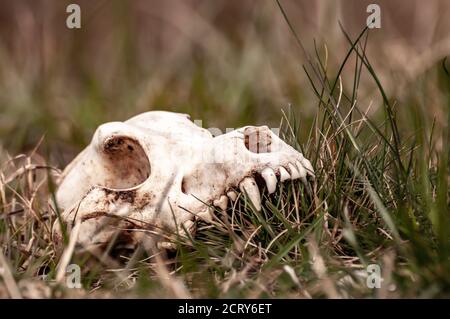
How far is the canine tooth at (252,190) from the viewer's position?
8.11 ft

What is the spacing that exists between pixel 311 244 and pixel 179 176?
0.50 m

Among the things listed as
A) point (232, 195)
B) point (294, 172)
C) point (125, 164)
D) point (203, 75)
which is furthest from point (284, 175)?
point (203, 75)

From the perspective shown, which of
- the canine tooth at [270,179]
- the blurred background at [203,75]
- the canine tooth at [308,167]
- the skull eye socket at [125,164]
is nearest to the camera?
the canine tooth at [270,179]

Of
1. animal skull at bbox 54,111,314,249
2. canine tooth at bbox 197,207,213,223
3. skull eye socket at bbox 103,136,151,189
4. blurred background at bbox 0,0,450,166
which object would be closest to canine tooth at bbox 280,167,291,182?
animal skull at bbox 54,111,314,249

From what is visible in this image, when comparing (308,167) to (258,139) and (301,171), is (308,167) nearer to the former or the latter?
(301,171)

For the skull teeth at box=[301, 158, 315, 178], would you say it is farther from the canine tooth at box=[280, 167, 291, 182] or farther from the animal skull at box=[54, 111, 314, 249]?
the canine tooth at box=[280, 167, 291, 182]

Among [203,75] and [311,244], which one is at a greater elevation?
[203,75]

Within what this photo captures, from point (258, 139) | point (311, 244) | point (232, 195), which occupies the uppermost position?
point (258, 139)

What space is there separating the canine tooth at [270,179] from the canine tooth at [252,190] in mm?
40

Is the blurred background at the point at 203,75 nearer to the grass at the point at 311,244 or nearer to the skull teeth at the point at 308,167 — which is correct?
the grass at the point at 311,244

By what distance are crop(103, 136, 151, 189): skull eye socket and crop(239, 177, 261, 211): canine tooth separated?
41 cm

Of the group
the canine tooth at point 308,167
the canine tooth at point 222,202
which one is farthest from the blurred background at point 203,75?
the canine tooth at point 222,202

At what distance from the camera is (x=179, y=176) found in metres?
2.61
